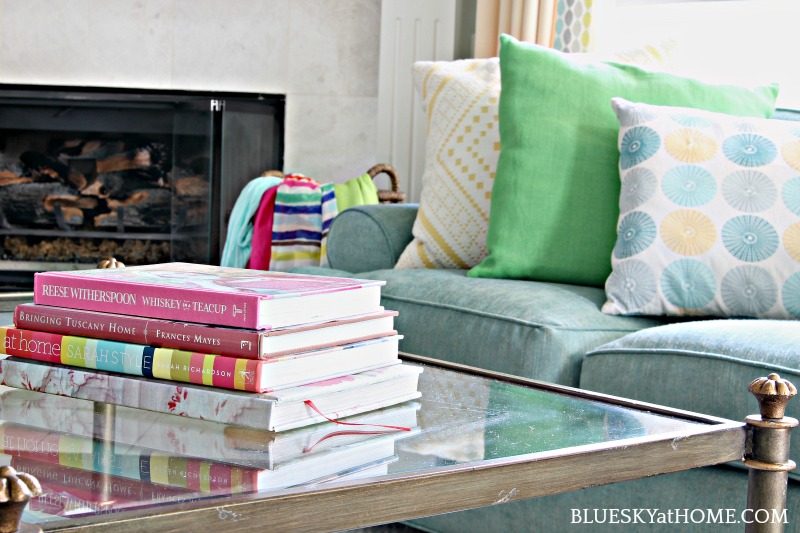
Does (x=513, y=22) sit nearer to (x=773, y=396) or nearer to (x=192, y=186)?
(x=192, y=186)

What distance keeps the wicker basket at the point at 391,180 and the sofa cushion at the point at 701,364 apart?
207 centimetres

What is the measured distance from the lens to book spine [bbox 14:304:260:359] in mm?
733

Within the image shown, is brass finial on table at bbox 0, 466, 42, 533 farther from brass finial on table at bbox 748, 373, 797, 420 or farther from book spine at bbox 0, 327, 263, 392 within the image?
brass finial on table at bbox 748, 373, 797, 420

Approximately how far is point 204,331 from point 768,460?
0.46m

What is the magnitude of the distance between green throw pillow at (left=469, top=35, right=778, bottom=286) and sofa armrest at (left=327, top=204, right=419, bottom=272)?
0.32m

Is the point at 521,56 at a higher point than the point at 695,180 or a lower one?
higher

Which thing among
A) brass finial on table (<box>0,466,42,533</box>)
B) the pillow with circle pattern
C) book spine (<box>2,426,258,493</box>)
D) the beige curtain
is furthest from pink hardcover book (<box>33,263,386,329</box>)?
the beige curtain

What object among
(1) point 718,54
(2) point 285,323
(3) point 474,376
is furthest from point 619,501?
(1) point 718,54

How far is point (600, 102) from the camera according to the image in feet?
6.36

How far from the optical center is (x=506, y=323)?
160 centimetres

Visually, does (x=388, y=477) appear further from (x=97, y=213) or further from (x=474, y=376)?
(x=97, y=213)

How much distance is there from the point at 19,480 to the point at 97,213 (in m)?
3.58

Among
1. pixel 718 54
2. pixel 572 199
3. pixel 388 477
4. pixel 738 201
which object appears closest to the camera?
pixel 388 477

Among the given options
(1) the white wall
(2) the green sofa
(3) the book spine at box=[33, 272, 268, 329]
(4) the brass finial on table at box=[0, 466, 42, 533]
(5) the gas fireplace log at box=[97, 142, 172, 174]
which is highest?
(1) the white wall
